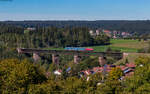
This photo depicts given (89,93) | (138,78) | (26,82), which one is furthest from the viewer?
(138,78)

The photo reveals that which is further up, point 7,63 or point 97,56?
point 7,63

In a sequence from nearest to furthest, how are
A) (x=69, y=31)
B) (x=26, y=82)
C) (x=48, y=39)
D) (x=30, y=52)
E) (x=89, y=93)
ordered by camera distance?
(x=89, y=93) < (x=26, y=82) < (x=30, y=52) < (x=48, y=39) < (x=69, y=31)

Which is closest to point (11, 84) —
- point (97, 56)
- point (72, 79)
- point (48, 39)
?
point (72, 79)

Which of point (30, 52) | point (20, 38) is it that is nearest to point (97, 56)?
point (30, 52)

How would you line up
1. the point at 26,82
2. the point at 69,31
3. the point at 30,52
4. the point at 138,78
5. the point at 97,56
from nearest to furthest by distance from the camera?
the point at 26,82 → the point at 138,78 → the point at 97,56 → the point at 30,52 → the point at 69,31

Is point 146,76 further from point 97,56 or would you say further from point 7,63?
point 97,56

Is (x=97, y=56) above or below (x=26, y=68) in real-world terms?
below

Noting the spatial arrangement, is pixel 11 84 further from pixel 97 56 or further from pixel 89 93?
pixel 97 56

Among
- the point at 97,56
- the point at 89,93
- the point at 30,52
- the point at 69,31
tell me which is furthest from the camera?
the point at 69,31

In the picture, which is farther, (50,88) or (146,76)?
(146,76)
